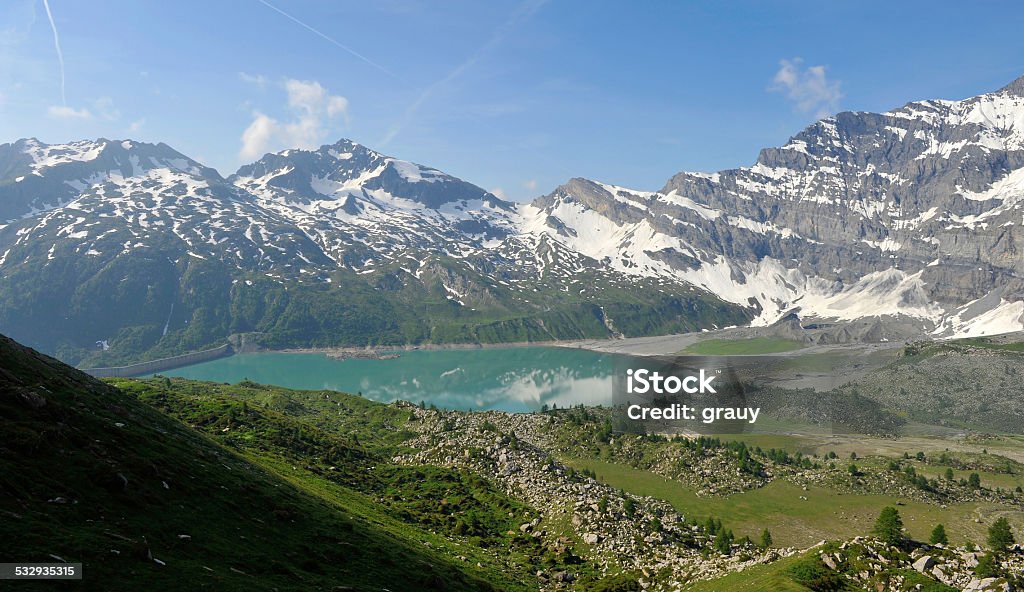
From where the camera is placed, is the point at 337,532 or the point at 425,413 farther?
the point at 425,413

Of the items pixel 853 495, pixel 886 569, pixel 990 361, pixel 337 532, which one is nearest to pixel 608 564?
pixel 886 569

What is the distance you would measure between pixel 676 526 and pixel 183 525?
45976mm

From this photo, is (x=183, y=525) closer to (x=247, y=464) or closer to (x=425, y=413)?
(x=247, y=464)

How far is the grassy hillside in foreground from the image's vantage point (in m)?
19.2

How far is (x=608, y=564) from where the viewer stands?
4553cm

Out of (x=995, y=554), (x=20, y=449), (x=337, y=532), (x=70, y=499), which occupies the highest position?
(x=20, y=449)

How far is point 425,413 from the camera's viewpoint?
11556 cm

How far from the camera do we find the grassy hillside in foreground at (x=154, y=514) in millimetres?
19203

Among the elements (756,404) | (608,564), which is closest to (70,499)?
(608,564)

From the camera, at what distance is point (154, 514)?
24781 mm

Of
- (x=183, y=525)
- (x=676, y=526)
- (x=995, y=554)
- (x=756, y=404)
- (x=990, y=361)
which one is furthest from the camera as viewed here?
(x=990, y=361)

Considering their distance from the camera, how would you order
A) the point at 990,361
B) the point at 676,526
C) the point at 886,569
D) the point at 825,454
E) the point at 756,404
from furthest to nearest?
the point at 990,361 < the point at 756,404 < the point at 825,454 < the point at 676,526 < the point at 886,569

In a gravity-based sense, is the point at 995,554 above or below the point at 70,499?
below

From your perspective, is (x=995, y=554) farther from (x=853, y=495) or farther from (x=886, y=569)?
(x=853, y=495)
